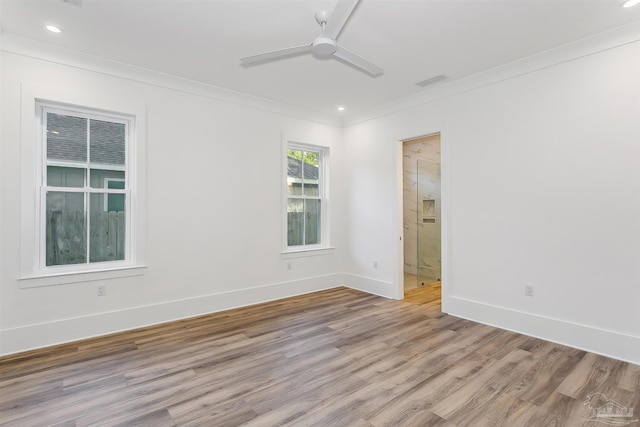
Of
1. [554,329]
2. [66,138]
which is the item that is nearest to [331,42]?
[66,138]

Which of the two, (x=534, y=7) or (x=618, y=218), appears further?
(x=618, y=218)

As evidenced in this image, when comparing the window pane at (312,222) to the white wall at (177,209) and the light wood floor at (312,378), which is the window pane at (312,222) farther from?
the light wood floor at (312,378)

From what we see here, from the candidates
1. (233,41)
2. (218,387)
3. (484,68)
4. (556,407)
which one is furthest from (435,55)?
(218,387)

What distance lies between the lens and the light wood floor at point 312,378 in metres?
1.98

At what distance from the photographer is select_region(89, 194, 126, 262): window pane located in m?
3.35

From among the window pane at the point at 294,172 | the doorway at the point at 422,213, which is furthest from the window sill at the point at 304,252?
the doorway at the point at 422,213

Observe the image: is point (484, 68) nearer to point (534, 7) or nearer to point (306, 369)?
point (534, 7)

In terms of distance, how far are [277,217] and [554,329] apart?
349cm

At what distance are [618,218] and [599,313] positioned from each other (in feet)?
2.87

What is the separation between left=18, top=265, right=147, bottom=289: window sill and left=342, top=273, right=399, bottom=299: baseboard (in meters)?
3.08

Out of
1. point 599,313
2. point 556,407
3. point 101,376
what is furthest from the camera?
point 599,313

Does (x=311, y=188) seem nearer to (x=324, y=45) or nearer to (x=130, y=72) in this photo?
(x=130, y=72)

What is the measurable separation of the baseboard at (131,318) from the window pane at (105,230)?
63 cm

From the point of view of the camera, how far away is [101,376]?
2453 millimetres
